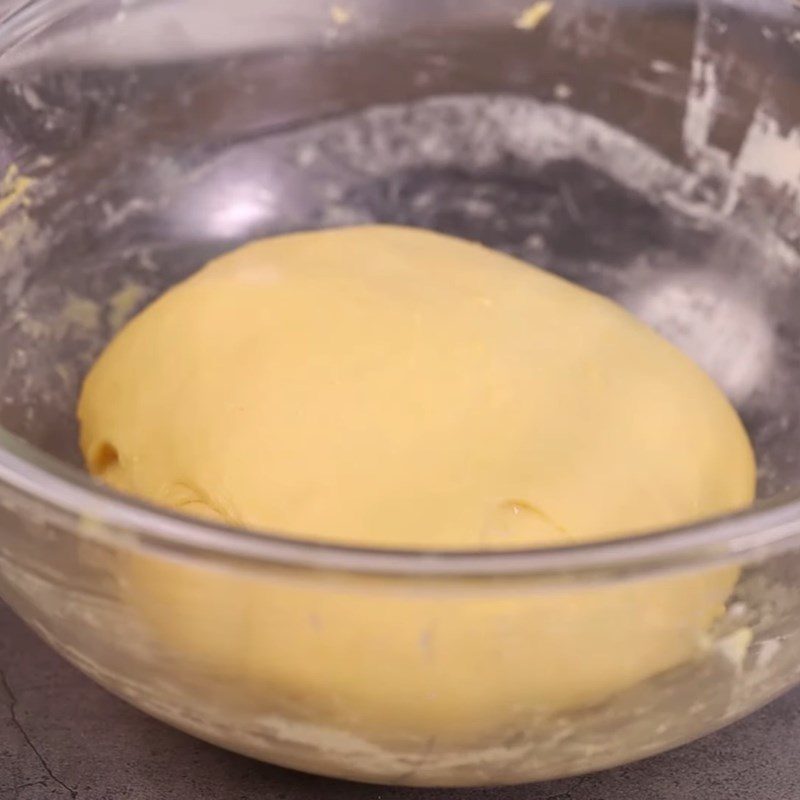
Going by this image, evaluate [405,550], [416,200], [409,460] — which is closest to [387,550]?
[405,550]

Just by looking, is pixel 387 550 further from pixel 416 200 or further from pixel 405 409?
pixel 416 200

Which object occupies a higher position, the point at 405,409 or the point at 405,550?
the point at 405,550

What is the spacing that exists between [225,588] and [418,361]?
0.32m

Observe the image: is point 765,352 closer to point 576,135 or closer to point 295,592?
point 576,135

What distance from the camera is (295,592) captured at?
478mm

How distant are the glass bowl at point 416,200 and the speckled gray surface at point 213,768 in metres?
0.07

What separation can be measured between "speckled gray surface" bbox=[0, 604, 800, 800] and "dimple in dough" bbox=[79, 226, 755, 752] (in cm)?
12

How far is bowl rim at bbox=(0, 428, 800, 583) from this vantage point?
452 millimetres

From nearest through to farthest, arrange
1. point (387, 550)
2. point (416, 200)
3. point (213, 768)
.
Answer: point (387, 550) < point (213, 768) < point (416, 200)

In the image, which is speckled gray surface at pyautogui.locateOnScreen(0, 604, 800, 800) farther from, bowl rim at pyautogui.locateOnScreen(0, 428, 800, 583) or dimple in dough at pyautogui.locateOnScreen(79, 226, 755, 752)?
bowl rim at pyautogui.locateOnScreen(0, 428, 800, 583)

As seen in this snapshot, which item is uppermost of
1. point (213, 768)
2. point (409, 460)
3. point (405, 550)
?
point (405, 550)

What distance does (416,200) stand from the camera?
1082mm

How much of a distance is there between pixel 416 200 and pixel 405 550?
68 centimetres

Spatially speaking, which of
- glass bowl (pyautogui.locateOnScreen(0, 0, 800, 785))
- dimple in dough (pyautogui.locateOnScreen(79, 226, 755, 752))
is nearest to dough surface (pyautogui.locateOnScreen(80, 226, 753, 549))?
dimple in dough (pyautogui.locateOnScreen(79, 226, 755, 752))
